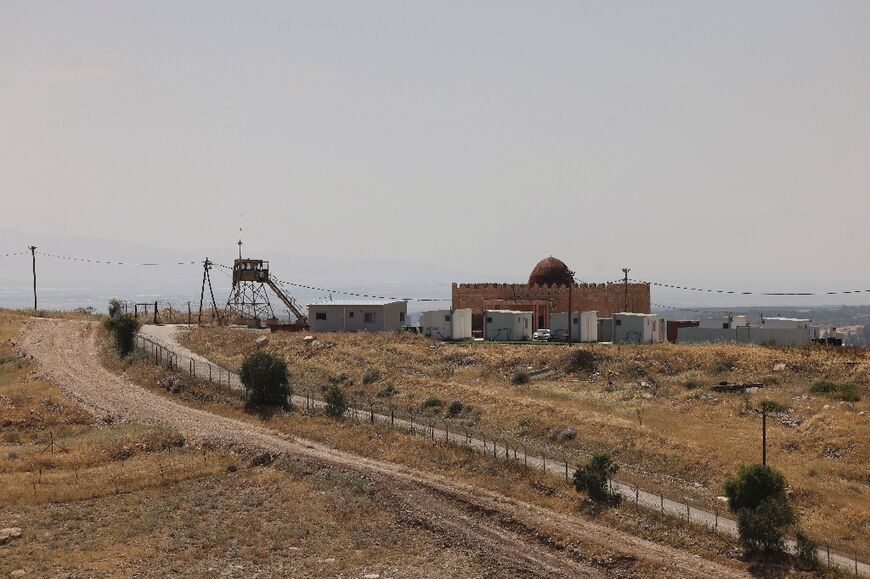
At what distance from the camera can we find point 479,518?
28266 millimetres

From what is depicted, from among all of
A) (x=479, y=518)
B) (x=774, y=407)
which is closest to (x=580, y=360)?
(x=774, y=407)

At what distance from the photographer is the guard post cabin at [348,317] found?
2820 inches

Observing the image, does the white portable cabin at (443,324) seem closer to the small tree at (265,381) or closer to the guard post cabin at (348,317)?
the guard post cabin at (348,317)

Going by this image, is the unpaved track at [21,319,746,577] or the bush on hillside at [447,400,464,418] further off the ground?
the bush on hillside at [447,400,464,418]

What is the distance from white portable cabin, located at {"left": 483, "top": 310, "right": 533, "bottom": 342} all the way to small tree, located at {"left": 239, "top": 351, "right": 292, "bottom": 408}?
29.5 m

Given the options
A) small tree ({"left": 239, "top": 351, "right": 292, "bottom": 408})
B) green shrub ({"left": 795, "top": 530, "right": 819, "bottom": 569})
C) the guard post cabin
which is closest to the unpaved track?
green shrub ({"left": 795, "top": 530, "right": 819, "bottom": 569})

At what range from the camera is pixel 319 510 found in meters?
29.3

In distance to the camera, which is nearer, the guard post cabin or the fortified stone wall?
the guard post cabin

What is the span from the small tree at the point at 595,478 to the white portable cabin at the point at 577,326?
39.1m

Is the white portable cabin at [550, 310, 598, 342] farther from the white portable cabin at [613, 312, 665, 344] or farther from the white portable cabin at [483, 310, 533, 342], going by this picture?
the white portable cabin at [483, 310, 533, 342]

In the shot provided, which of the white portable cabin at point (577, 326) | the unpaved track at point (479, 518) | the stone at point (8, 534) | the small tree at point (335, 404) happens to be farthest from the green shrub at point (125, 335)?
the white portable cabin at point (577, 326)

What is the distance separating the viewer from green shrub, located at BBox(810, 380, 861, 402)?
45344mm

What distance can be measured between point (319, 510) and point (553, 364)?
3190cm

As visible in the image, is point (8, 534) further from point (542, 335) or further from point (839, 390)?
point (542, 335)
